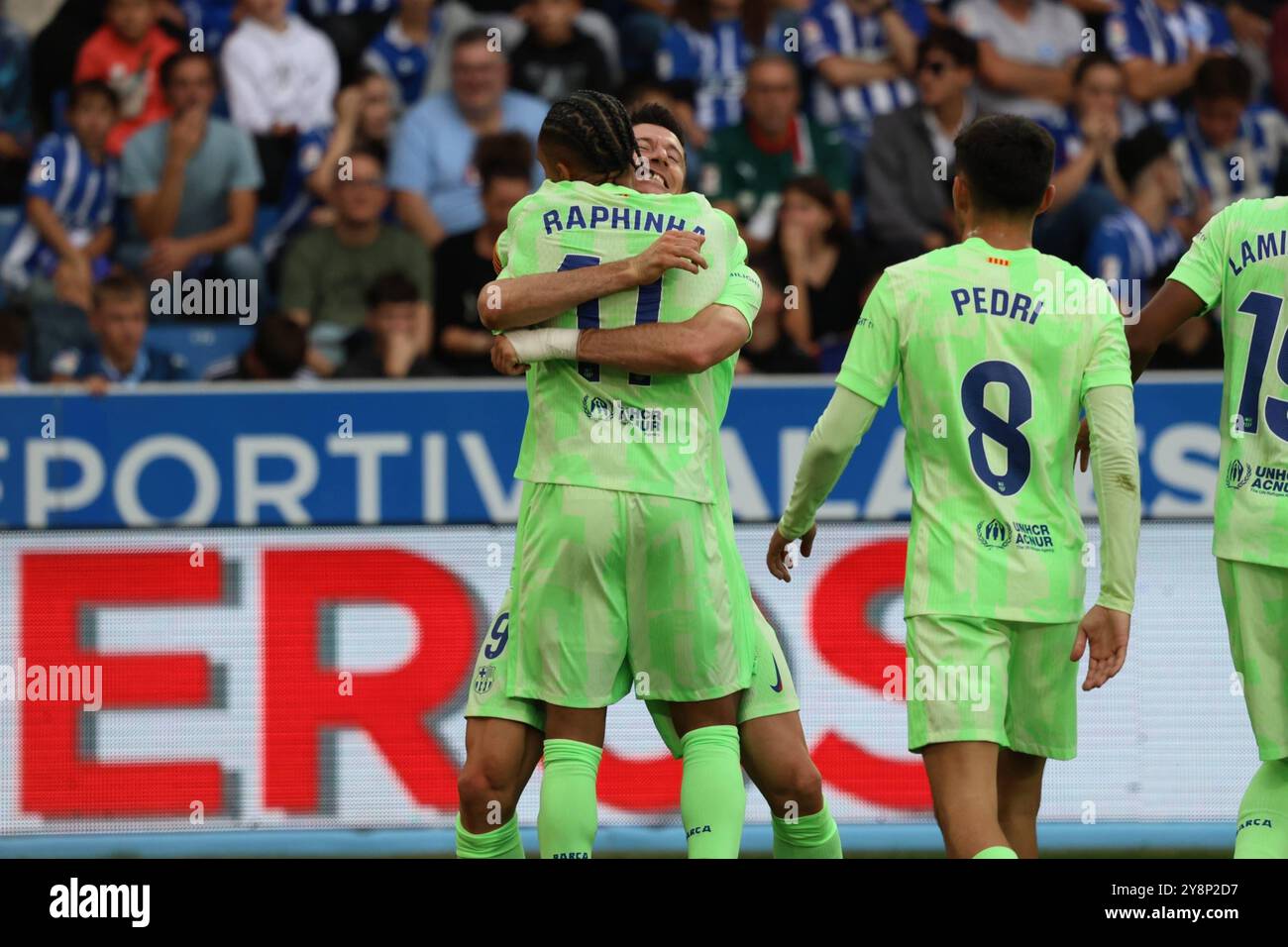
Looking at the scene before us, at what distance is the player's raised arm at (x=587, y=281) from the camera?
184 inches

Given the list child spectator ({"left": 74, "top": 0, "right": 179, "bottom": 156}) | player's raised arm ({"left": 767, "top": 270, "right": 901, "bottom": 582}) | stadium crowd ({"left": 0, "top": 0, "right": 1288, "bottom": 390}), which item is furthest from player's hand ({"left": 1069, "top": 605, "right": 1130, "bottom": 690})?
child spectator ({"left": 74, "top": 0, "right": 179, "bottom": 156})

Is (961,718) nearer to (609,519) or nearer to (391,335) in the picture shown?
(609,519)

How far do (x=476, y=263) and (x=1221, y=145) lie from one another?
390 centimetres

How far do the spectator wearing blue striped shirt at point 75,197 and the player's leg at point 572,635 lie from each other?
218 inches

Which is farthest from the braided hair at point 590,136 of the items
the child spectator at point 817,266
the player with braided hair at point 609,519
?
the child spectator at point 817,266

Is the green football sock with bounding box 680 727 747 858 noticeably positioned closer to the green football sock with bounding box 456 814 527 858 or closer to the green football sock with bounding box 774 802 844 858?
the green football sock with bounding box 774 802 844 858

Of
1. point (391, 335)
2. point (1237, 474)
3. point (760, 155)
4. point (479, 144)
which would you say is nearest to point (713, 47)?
point (760, 155)

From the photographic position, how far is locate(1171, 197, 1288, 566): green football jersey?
16.0 ft

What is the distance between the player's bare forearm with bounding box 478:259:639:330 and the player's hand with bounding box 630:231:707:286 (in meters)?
0.02

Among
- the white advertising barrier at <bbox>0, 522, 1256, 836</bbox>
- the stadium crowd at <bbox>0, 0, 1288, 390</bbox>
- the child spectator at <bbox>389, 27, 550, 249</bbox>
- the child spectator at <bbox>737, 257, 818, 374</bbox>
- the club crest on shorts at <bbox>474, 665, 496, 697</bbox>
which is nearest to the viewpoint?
the club crest on shorts at <bbox>474, 665, 496, 697</bbox>

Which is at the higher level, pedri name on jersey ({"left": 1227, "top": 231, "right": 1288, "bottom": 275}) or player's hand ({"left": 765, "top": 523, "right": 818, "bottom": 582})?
pedri name on jersey ({"left": 1227, "top": 231, "right": 1288, "bottom": 275})

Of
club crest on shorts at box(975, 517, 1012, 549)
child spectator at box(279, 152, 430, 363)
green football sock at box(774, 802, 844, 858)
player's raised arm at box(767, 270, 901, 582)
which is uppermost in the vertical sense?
child spectator at box(279, 152, 430, 363)

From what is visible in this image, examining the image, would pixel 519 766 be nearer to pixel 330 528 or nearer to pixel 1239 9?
pixel 330 528

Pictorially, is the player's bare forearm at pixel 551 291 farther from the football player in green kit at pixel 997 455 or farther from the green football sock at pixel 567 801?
the green football sock at pixel 567 801
